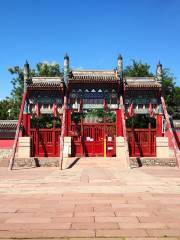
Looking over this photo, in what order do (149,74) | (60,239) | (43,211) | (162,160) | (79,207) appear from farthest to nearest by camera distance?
(149,74) < (162,160) < (79,207) < (43,211) < (60,239)

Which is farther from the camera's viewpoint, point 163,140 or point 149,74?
point 149,74

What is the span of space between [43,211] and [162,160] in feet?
47.5

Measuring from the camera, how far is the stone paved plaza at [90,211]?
16.3 feet

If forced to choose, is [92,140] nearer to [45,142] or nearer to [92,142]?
[92,142]

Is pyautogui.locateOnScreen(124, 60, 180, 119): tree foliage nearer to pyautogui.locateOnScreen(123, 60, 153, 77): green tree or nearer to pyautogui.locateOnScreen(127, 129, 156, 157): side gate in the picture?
pyautogui.locateOnScreen(123, 60, 153, 77): green tree

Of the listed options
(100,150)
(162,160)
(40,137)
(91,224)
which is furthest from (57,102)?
(91,224)

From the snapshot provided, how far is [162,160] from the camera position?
65.5ft

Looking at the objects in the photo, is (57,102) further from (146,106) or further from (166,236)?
(166,236)

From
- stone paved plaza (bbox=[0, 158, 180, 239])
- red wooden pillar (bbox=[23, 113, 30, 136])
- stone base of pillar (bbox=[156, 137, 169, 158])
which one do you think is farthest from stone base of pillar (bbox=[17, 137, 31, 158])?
stone paved plaza (bbox=[0, 158, 180, 239])

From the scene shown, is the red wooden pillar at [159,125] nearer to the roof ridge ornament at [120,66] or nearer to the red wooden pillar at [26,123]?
the roof ridge ornament at [120,66]

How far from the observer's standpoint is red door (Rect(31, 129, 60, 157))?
2155 cm

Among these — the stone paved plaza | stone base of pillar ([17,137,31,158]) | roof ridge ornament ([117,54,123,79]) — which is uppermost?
roof ridge ornament ([117,54,123,79])

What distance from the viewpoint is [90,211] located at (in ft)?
21.2

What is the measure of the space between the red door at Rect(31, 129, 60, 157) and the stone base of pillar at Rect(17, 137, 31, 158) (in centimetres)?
55
